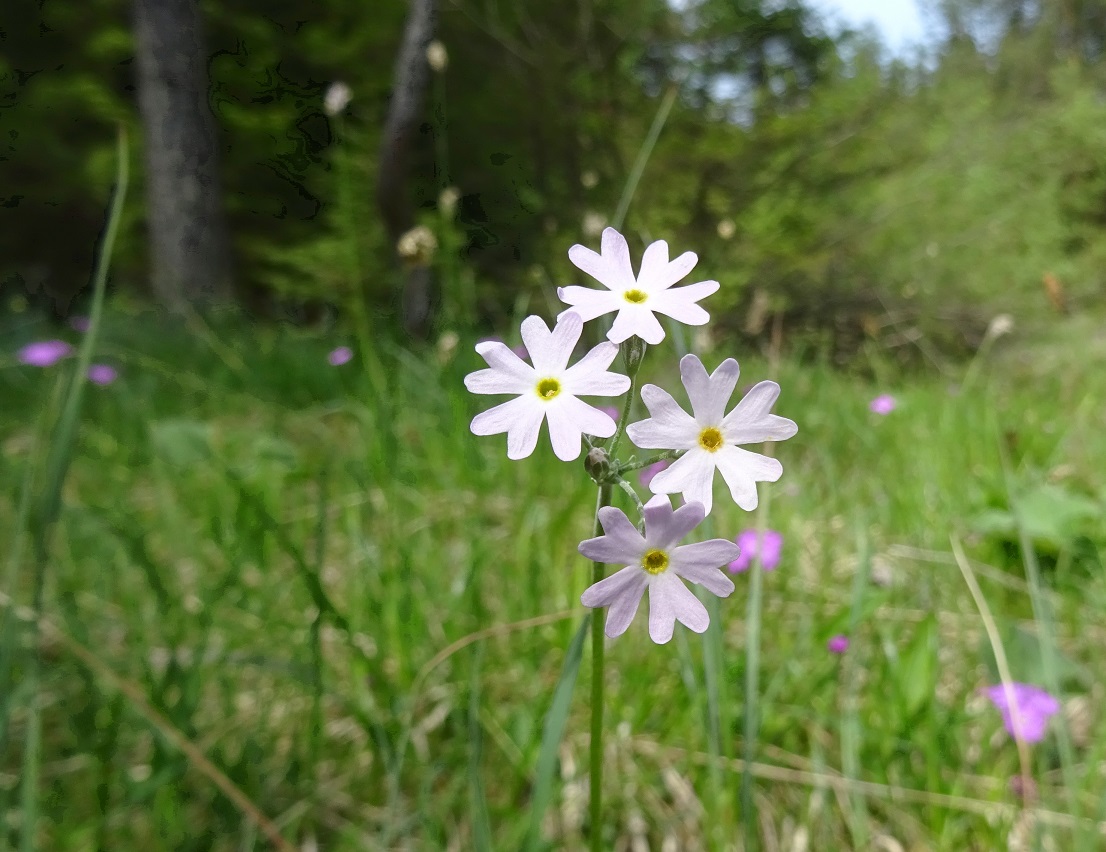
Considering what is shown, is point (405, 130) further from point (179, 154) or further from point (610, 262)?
point (610, 262)

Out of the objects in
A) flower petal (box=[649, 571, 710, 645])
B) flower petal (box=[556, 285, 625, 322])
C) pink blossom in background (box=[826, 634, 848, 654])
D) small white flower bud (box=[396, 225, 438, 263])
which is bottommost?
pink blossom in background (box=[826, 634, 848, 654])

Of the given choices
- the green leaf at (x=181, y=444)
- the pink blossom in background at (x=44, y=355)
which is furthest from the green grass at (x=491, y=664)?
the pink blossom in background at (x=44, y=355)

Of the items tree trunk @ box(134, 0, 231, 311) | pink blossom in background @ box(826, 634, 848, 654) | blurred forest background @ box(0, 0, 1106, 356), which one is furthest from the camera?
tree trunk @ box(134, 0, 231, 311)

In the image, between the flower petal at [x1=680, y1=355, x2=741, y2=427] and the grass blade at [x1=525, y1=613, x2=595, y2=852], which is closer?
the flower petal at [x1=680, y1=355, x2=741, y2=427]

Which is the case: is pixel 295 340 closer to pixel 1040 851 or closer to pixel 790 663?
pixel 790 663

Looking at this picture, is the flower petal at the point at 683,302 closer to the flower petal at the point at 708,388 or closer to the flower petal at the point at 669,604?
the flower petal at the point at 708,388

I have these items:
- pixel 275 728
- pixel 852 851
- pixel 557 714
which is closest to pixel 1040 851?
pixel 852 851

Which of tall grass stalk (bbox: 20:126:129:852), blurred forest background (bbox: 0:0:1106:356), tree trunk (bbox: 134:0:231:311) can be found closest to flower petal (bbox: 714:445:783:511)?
tall grass stalk (bbox: 20:126:129:852)

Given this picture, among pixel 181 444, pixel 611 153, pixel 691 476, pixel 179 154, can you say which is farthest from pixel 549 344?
pixel 179 154

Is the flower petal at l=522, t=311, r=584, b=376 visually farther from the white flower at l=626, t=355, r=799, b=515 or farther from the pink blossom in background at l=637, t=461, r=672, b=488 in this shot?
the pink blossom in background at l=637, t=461, r=672, b=488
